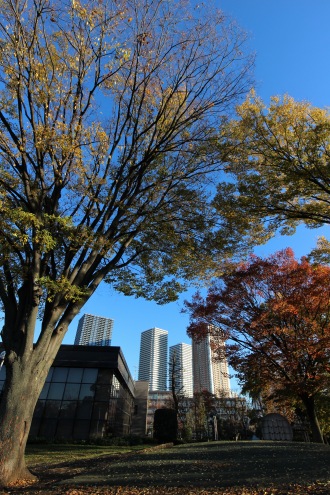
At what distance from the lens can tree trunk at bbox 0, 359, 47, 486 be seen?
4.93 metres

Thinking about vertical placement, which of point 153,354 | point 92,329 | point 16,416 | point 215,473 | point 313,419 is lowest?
point 215,473

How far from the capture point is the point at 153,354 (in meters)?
92.1

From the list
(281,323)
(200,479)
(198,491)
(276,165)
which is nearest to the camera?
(198,491)

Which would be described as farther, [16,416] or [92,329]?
[92,329]

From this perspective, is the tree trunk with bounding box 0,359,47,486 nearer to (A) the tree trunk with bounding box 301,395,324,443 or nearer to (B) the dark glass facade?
(A) the tree trunk with bounding box 301,395,324,443

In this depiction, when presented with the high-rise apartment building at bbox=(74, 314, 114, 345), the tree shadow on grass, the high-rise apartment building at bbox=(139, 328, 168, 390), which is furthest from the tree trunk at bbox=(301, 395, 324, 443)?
the high-rise apartment building at bbox=(139, 328, 168, 390)

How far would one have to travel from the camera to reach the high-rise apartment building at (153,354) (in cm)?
9012

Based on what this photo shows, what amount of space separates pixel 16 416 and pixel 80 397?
1623 cm

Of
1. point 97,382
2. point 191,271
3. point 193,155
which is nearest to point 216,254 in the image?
point 191,271

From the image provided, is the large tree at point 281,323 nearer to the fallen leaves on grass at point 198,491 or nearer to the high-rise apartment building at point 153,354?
the fallen leaves on grass at point 198,491

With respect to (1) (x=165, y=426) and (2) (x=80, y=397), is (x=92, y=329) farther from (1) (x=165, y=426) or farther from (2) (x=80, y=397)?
(1) (x=165, y=426)

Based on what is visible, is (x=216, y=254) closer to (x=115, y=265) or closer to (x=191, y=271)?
(x=191, y=271)

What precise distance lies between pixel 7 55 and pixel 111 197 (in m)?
3.52

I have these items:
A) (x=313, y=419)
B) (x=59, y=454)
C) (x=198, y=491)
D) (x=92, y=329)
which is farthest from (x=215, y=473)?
(x=92, y=329)
